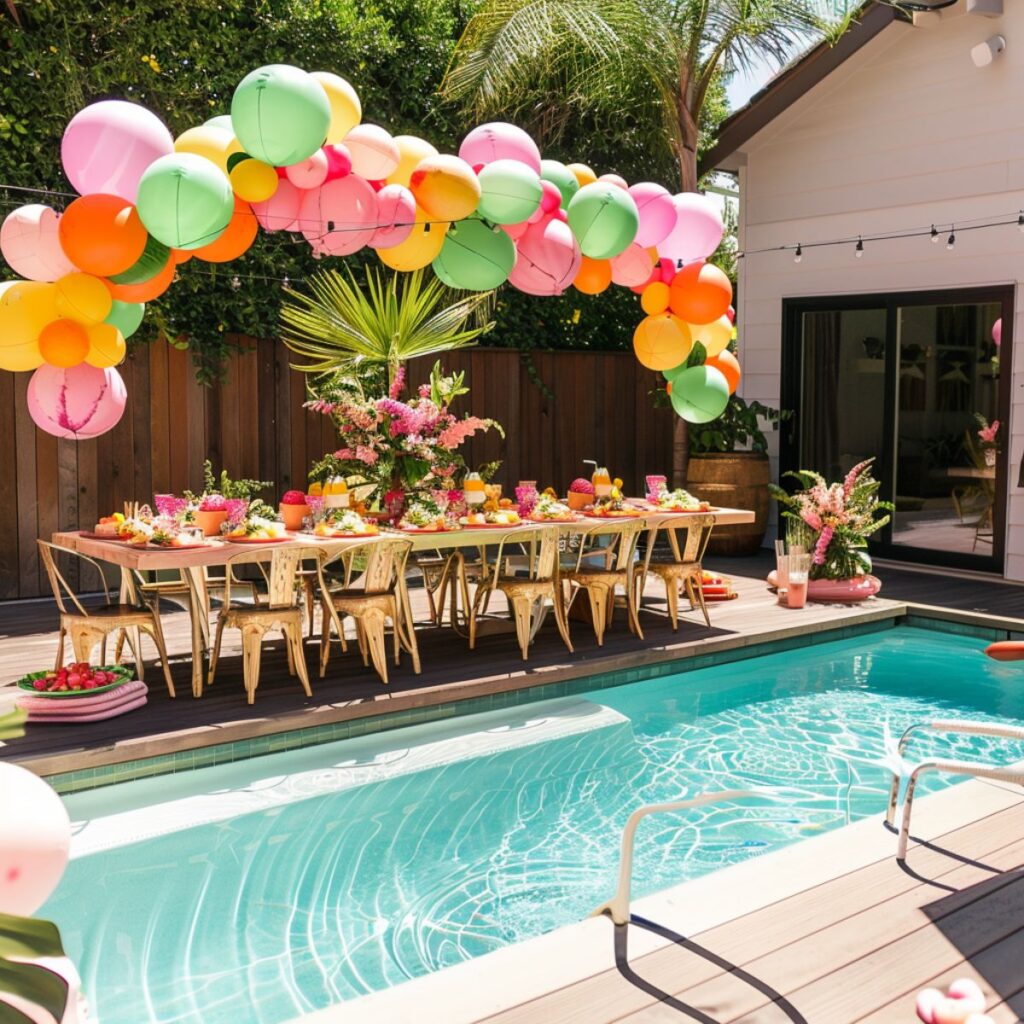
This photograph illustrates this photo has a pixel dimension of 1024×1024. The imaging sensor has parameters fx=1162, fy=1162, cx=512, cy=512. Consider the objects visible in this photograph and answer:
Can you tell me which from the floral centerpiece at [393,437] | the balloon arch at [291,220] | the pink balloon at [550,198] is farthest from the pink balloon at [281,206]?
the pink balloon at [550,198]

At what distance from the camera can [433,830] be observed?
15.5 ft

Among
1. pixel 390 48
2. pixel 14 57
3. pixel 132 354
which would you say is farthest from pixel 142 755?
pixel 390 48

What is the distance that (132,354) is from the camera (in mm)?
8516

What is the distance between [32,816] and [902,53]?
405 inches

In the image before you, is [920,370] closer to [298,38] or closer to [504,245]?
[504,245]

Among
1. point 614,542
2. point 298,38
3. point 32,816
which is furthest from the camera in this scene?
point 298,38

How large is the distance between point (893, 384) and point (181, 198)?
6928 mm

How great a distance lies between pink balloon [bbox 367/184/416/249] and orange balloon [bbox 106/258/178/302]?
1.02m

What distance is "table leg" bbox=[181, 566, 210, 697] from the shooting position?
5637 millimetres

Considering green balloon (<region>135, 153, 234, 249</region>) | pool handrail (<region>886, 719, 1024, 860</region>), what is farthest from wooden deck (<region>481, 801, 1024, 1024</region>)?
green balloon (<region>135, 153, 234, 249</region>)

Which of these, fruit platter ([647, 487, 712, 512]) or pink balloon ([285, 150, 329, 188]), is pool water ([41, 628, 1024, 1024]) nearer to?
fruit platter ([647, 487, 712, 512])

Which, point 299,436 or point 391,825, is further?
point 299,436

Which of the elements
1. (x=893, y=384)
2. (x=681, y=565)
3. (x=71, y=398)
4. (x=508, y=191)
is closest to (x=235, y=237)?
(x=71, y=398)

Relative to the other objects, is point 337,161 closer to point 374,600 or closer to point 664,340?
point 374,600
